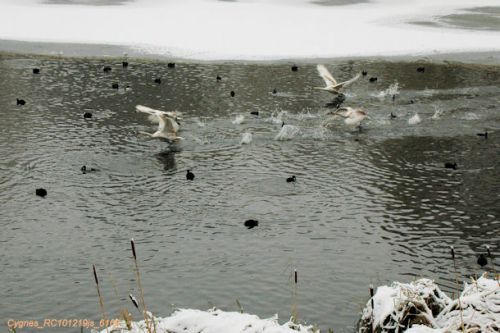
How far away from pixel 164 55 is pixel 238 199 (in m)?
22.7

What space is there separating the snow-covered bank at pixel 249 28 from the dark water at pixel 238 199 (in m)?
9.48

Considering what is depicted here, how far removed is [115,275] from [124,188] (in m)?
5.49

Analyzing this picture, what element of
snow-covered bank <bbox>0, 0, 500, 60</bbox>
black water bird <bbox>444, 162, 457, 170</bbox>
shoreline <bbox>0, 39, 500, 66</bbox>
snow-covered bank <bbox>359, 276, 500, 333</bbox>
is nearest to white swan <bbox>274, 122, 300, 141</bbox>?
black water bird <bbox>444, 162, 457, 170</bbox>

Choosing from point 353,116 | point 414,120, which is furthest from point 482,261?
point 414,120

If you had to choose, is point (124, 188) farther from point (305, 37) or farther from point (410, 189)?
point (305, 37)

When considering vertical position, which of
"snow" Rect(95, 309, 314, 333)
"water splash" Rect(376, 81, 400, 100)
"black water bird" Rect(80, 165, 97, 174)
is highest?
"water splash" Rect(376, 81, 400, 100)

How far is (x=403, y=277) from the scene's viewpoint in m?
14.2

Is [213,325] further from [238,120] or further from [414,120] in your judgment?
[414,120]

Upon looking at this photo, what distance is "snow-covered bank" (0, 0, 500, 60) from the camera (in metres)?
41.0

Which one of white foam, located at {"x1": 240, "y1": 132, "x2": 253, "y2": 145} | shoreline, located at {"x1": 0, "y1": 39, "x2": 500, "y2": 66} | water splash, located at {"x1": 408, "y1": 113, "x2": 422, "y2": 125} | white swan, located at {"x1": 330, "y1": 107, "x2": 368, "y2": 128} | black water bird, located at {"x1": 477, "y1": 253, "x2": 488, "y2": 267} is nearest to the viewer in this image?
black water bird, located at {"x1": 477, "y1": 253, "x2": 488, "y2": 267}

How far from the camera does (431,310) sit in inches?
355

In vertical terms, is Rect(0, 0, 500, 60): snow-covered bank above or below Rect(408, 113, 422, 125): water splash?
above

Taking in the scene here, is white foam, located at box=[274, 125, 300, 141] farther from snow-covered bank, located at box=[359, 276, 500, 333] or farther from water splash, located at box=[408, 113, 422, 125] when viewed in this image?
snow-covered bank, located at box=[359, 276, 500, 333]

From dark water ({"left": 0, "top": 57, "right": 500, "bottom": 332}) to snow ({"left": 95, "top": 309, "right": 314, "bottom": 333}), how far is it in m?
6.35
